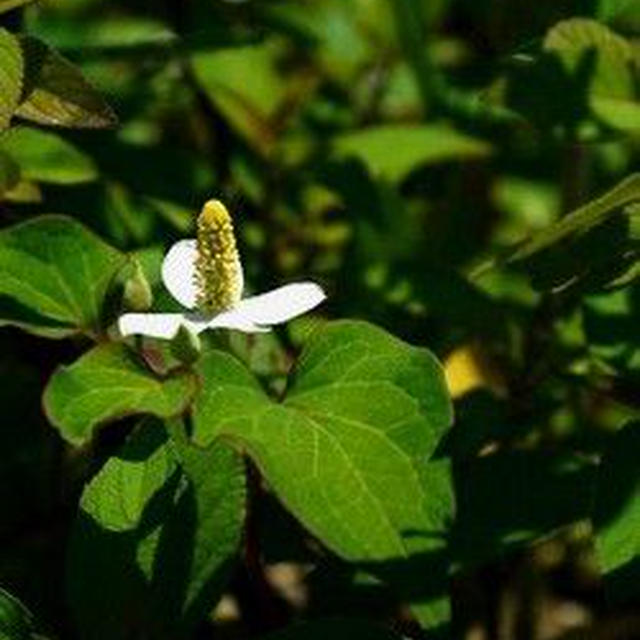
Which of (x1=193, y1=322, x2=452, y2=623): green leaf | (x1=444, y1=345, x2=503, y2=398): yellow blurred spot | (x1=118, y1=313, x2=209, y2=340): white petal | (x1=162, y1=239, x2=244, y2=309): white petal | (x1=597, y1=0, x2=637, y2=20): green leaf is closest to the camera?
(x1=193, y1=322, x2=452, y2=623): green leaf

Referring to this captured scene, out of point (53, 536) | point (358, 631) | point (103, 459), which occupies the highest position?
point (358, 631)

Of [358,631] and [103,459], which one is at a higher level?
[358,631]

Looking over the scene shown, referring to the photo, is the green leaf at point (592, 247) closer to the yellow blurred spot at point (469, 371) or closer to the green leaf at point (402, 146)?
the yellow blurred spot at point (469, 371)

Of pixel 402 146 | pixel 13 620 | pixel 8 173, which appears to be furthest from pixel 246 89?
pixel 13 620

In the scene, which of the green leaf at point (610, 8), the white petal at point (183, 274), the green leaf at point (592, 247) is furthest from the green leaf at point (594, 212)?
the green leaf at point (610, 8)

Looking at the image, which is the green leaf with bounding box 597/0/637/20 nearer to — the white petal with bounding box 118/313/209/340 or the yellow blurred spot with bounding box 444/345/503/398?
the yellow blurred spot with bounding box 444/345/503/398

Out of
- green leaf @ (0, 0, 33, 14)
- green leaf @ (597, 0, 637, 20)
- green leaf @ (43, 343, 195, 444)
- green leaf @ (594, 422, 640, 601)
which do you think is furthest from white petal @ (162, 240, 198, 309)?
green leaf @ (597, 0, 637, 20)

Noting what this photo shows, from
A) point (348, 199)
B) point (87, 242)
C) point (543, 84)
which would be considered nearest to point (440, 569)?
point (87, 242)

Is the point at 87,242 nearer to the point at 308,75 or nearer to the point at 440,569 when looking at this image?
the point at 440,569
